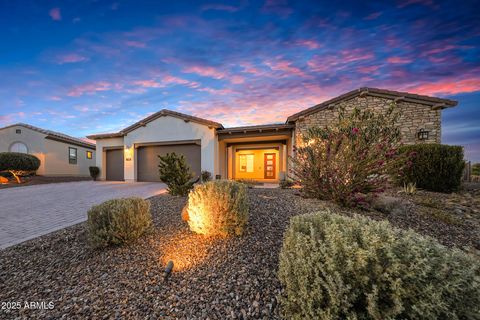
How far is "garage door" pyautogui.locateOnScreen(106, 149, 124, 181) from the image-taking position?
14078 millimetres

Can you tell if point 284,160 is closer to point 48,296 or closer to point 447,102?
point 447,102

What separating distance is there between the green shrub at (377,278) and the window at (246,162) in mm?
13539

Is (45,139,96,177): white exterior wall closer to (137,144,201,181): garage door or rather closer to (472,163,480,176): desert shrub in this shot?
(137,144,201,181): garage door

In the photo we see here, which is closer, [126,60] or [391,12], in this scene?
[391,12]

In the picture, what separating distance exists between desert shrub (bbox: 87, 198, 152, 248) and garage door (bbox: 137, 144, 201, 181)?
9335mm

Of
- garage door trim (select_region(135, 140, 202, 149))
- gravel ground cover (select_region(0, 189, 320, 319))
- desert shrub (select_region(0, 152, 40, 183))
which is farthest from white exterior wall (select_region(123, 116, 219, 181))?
gravel ground cover (select_region(0, 189, 320, 319))

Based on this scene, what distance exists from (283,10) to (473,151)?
12987 millimetres

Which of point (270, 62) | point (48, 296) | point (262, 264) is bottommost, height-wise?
point (48, 296)

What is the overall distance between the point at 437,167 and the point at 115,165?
18779mm

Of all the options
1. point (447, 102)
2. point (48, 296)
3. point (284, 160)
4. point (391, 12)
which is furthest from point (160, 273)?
point (447, 102)

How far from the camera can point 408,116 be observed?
920 cm

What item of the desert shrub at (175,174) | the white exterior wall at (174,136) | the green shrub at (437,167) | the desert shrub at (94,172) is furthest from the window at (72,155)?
the green shrub at (437,167)

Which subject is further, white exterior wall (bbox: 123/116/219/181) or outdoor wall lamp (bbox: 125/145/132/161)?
outdoor wall lamp (bbox: 125/145/132/161)

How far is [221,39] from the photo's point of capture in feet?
24.5
